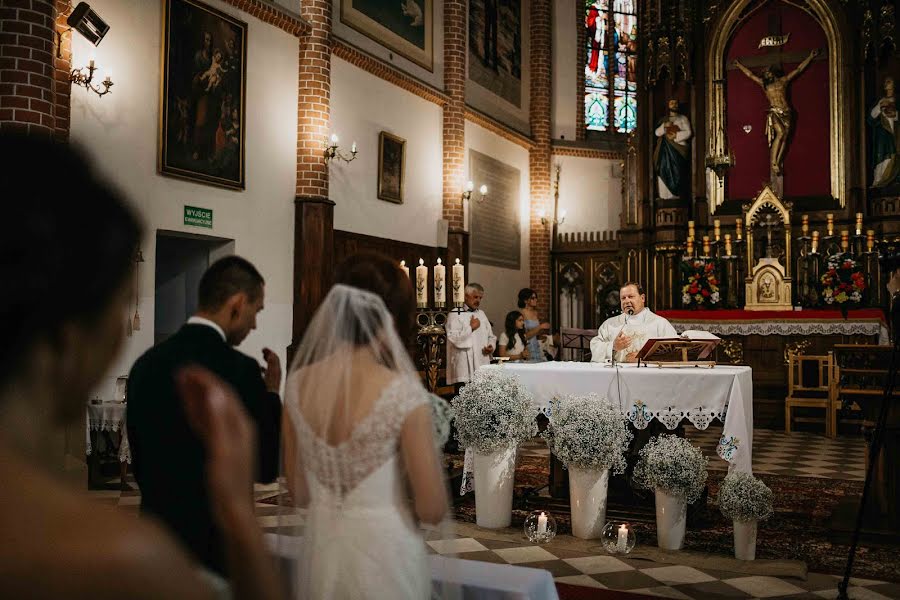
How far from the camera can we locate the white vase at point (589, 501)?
5.65m

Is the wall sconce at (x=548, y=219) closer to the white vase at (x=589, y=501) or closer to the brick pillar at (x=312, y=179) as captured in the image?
the brick pillar at (x=312, y=179)

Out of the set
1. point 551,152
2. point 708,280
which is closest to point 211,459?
point 708,280

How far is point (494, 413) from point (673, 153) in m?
10.9

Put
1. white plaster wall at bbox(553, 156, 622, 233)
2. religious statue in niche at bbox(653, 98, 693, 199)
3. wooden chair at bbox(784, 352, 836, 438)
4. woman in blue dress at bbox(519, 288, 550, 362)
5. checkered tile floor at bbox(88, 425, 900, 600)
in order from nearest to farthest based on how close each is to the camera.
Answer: checkered tile floor at bbox(88, 425, 900, 600), wooden chair at bbox(784, 352, 836, 438), woman in blue dress at bbox(519, 288, 550, 362), religious statue in niche at bbox(653, 98, 693, 199), white plaster wall at bbox(553, 156, 622, 233)

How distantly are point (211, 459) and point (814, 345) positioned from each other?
12.1m

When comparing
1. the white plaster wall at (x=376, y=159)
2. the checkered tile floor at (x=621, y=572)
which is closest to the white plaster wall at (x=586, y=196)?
the white plaster wall at (x=376, y=159)

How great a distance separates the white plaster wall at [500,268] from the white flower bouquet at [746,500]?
9.50m

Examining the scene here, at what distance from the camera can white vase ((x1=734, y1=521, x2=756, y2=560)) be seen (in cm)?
512

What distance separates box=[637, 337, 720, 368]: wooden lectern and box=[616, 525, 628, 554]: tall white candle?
146cm

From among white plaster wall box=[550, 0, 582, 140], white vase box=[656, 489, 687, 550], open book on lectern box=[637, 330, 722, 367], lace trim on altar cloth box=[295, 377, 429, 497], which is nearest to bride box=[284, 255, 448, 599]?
lace trim on altar cloth box=[295, 377, 429, 497]

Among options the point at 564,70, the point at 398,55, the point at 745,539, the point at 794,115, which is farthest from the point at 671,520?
the point at 564,70

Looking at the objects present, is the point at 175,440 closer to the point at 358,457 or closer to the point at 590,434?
the point at 358,457

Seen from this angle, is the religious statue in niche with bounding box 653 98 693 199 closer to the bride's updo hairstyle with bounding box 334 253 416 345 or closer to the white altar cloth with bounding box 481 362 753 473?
the white altar cloth with bounding box 481 362 753 473

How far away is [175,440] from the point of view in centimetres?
233
